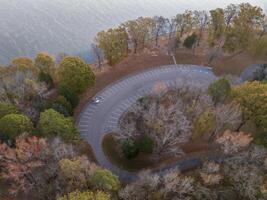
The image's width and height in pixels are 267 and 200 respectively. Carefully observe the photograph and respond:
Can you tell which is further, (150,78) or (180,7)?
(180,7)

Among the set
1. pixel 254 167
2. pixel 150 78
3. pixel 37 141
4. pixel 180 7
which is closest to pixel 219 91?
pixel 254 167

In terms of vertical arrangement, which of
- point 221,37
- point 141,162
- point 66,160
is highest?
point 221,37

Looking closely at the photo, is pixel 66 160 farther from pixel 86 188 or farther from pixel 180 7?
pixel 180 7

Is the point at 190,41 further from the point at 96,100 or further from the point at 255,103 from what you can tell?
the point at 255,103

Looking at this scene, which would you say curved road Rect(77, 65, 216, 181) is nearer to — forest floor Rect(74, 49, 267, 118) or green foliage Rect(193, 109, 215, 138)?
forest floor Rect(74, 49, 267, 118)

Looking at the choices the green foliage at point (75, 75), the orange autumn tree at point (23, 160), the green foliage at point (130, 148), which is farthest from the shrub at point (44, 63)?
the green foliage at point (130, 148)

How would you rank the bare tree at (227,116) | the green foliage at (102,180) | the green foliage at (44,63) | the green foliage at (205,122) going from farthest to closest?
the green foliage at (44,63) < the bare tree at (227,116) < the green foliage at (205,122) < the green foliage at (102,180)

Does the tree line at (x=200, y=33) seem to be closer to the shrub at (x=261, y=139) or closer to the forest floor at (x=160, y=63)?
the forest floor at (x=160, y=63)
